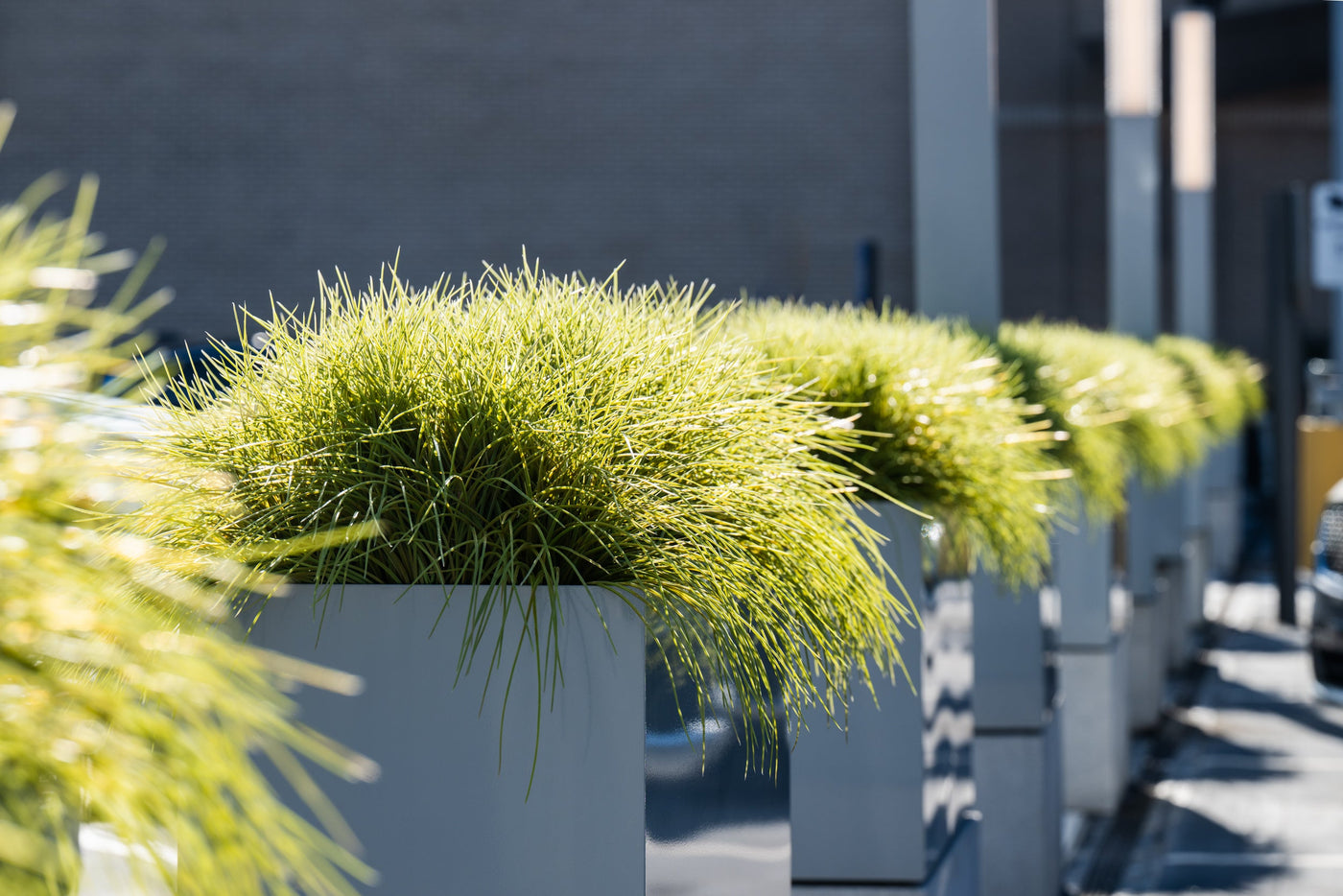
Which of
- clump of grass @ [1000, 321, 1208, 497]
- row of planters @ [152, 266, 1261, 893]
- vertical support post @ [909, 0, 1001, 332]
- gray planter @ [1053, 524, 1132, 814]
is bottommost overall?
gray planter @ [1053, 524, 1132, 814]

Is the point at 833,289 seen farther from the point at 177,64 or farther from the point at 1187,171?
the point at 177,64

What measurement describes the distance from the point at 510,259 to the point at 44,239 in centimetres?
Result: 2118

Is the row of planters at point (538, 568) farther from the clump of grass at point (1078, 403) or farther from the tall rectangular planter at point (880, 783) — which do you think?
the clump of grass at point (1078, 403)

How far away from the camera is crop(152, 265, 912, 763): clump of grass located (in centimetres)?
194

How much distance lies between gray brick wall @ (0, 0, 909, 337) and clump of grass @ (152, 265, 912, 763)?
18.7m

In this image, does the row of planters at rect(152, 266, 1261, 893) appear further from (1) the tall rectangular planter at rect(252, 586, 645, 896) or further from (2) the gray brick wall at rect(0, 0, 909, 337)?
(2) the gray brick wall at rect(0, 0, 909, 337)

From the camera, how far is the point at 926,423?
3125mm

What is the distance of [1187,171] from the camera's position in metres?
15.3

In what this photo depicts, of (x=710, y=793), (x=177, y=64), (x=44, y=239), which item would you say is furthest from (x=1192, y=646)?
(x=177, y=64)

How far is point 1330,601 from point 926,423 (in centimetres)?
483

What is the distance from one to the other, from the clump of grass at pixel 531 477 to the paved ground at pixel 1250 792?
376 centimetres

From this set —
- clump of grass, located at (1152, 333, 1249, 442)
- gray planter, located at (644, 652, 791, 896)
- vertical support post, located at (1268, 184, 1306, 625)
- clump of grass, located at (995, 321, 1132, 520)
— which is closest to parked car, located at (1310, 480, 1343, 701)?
clump of grass, located at (995, 321, 1132, 520)

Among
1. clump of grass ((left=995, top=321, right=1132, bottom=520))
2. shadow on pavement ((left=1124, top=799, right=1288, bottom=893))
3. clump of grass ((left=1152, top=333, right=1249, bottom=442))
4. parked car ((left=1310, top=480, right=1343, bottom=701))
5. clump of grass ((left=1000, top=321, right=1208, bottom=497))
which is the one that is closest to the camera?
clump of grass ((left=995, top=321, right=1132, bottom=520))

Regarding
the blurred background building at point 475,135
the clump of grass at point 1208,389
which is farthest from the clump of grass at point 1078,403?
the blurred background building at point 475,135
